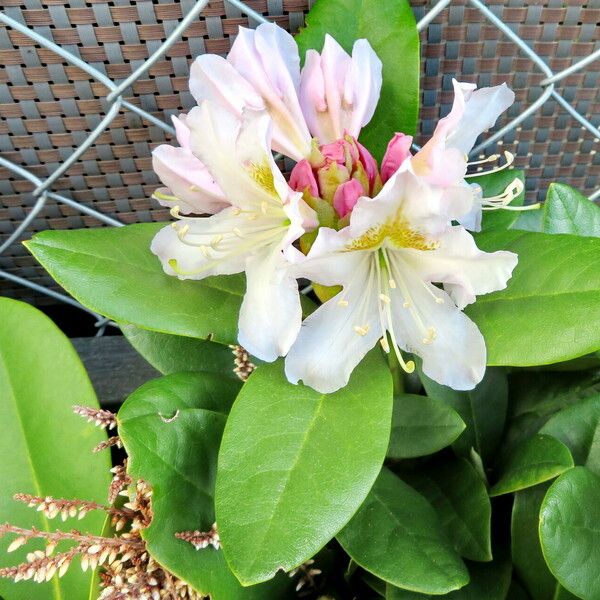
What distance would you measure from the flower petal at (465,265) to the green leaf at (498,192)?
0.20 m

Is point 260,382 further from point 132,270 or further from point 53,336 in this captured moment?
point 53,336

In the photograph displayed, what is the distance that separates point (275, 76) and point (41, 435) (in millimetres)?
492

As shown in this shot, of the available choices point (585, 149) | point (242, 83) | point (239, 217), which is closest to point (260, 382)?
point (239, 217)

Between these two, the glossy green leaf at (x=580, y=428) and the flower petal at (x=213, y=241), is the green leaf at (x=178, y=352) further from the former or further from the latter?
the glossy green leaf at (x=580, y=428)

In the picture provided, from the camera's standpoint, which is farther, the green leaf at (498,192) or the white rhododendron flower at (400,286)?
the green leaf at (498,192)

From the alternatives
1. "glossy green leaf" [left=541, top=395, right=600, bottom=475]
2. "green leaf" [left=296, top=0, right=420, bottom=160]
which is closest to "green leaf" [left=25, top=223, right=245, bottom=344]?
"green leaf" [left=296, top=0, right=420, bottom=160]

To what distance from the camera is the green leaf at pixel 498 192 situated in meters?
0.77

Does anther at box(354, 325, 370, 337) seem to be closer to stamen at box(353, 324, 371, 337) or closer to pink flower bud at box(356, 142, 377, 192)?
stamen at box(353, 324, 371, 337)

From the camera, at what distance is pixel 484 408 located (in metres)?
0.81

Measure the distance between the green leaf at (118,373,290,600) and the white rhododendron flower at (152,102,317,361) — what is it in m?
0.12

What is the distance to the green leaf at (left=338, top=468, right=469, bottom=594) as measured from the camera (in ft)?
2.01

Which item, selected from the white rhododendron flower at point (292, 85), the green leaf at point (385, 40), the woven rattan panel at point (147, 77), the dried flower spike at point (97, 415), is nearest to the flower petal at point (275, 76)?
the white rhododendron flower at point (292, 85)

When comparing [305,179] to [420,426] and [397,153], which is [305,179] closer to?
[397,153]

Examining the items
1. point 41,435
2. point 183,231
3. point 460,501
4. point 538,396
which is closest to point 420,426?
point 460,501
